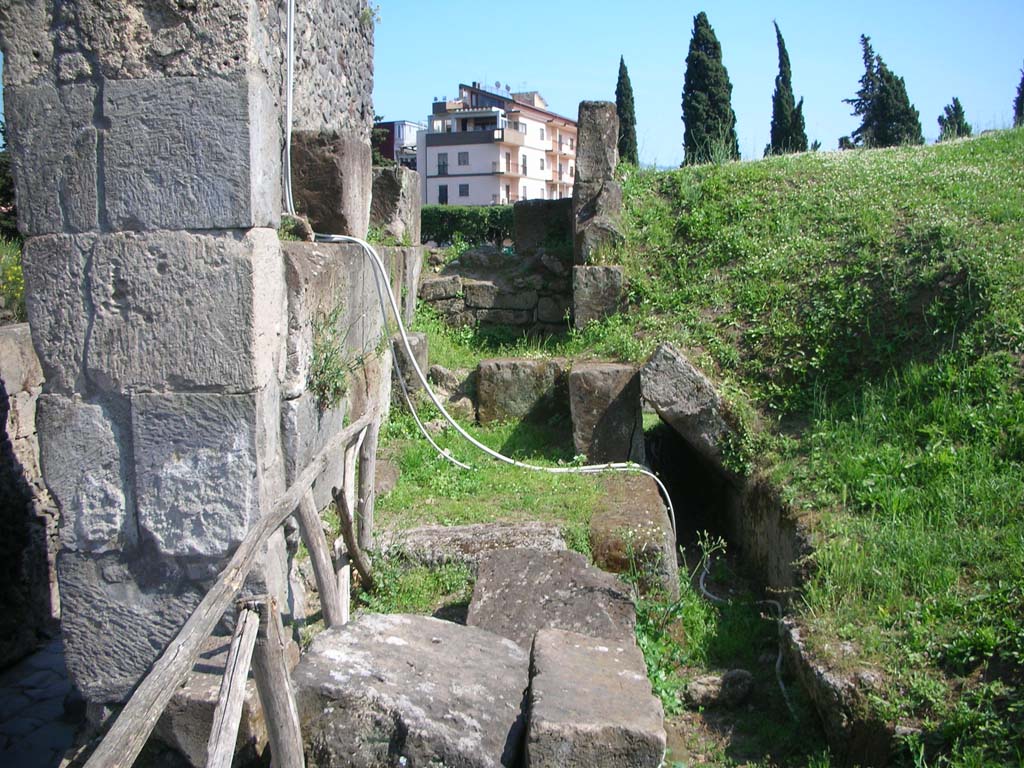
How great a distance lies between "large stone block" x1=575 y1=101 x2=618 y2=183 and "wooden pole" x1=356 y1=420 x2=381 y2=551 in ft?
13.6

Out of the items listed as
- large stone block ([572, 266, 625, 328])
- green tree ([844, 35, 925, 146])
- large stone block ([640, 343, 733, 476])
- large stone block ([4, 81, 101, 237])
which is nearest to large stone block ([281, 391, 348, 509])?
large stone block ([4, 81, 101, 237])

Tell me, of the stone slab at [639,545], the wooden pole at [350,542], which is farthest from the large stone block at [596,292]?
the wooden pole at [350,542]

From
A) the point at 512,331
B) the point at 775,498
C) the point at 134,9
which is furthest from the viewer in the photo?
the point at 512,331

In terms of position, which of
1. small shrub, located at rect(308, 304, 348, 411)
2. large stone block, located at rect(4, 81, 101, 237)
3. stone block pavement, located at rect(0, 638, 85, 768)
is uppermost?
large stone block, located at rect(4, 81, 101, 237)

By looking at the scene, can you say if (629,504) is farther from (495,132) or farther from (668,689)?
(495,132)

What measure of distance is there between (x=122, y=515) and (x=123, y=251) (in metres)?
1.00

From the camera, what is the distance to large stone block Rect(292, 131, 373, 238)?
4.77m

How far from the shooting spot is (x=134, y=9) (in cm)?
312

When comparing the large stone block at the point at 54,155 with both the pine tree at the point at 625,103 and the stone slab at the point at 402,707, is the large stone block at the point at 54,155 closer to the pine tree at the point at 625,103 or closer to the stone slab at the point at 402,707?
the stone slab at the point at 402,707

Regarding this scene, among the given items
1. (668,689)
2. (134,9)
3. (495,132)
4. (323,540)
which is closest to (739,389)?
(668,689)

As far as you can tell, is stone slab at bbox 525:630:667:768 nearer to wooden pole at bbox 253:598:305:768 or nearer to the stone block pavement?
wooden pole at bbox 253:598:305:768

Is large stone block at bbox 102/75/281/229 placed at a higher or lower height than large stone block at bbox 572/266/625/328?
higher

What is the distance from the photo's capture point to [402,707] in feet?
9.91

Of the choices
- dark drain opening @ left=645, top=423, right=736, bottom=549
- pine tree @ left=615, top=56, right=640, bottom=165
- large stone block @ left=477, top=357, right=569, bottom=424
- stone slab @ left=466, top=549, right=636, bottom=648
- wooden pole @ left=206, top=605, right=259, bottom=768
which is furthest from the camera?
pine tree @ left=615, top=56, right=640, bottom=165
